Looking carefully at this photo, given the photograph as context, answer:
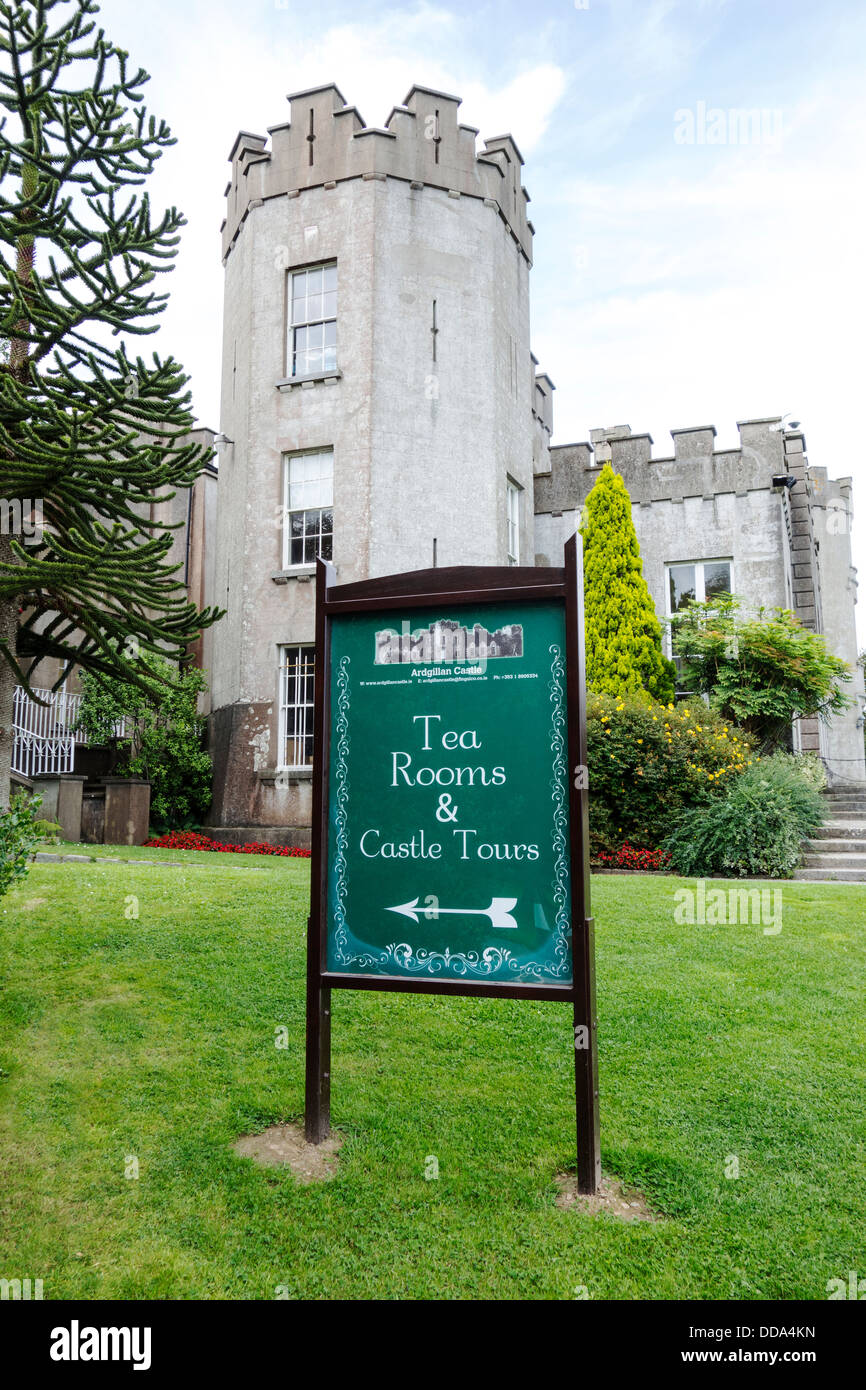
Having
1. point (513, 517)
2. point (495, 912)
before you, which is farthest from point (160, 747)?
point (495, 912)

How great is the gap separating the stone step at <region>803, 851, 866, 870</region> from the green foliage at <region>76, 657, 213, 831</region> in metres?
10.3

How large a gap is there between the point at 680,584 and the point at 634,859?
8820 millimetres

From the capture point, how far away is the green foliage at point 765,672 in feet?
51.2

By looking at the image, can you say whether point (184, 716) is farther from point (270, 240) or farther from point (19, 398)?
point (19, 398)

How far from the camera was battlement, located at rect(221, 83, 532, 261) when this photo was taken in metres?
16.5

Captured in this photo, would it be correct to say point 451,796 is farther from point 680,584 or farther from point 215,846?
point 680,584

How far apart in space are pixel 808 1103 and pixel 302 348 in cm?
1565

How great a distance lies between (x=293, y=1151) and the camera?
13.7 ft

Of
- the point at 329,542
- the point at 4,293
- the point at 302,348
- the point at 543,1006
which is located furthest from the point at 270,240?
the point at 543,1006

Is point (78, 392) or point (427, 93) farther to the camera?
point (427, 93)

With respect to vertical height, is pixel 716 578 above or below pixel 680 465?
below

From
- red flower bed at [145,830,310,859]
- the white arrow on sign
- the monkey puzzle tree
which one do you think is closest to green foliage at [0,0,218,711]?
the monkey puzzle tree

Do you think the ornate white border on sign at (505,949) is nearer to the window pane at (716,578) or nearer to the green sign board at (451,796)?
the green sign board at (451,796)

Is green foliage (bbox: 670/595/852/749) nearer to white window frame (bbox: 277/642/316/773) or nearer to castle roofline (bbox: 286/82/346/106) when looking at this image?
white window frame (bbox: 277/642/316/773)
